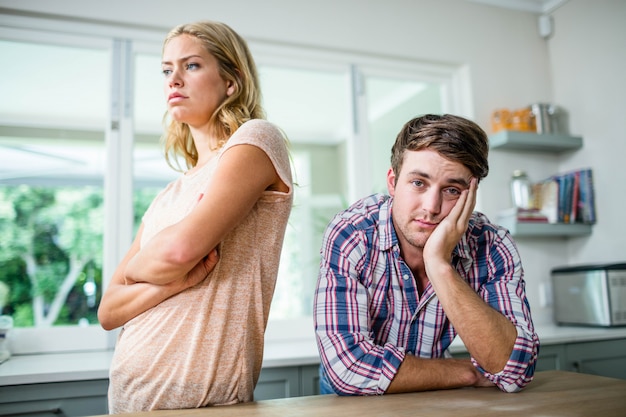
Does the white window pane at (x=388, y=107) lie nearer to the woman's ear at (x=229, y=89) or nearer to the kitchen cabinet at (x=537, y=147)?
the kitchen cabinet at (x=537, y=147)

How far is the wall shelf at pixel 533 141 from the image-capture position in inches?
110

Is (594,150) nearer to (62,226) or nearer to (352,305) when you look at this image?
(352,305)

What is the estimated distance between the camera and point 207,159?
1.21 meters

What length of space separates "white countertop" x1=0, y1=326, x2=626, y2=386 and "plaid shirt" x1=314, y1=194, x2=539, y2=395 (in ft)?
2.21

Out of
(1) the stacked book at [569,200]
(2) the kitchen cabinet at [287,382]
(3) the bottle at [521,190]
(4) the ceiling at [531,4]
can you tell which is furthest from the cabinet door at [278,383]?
(4) the ceiling at [531,4]

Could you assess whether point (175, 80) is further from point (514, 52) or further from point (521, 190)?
point (514, 52)

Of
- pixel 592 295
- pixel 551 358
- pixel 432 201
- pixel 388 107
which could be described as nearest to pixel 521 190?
pixel 592 295

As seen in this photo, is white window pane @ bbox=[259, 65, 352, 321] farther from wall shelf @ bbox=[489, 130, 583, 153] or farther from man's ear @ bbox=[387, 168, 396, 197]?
man's ear @ bbox=[387, 168, 396, 197]

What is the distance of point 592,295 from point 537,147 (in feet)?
2.98

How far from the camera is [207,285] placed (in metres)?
1.01

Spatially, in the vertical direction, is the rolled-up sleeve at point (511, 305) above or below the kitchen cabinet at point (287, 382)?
above

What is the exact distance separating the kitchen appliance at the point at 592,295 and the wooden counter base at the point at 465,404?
1.56 meters

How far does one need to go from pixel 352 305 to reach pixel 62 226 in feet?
8.87

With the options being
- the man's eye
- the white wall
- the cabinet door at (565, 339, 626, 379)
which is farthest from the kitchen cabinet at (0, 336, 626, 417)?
the man's eye
